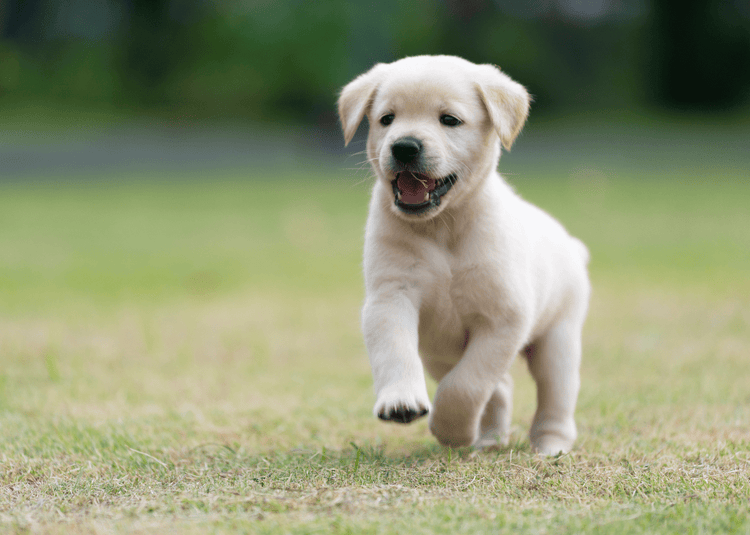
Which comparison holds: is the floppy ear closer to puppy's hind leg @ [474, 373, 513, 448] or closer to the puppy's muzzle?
the puppy's muzzle

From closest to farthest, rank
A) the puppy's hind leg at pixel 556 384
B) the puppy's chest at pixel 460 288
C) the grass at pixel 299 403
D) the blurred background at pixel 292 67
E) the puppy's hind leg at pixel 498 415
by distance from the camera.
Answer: the grass at pixel 299 403 → the puppy's chest at pixel 460 288 → the puppy's hind leg at pixel 556 384 → the puppy's hind leg at pixel 498 415 → the blurred background at pixel 292 67

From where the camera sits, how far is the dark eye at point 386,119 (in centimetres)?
369

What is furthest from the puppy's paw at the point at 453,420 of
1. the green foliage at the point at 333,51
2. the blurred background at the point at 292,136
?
the green foliage at the point at 333,51

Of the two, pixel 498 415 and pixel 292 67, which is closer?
pixel 498 415

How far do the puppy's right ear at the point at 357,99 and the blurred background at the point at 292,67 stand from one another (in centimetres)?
2169

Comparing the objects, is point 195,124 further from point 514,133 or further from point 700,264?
point 514,133

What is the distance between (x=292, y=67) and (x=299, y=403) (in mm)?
23558

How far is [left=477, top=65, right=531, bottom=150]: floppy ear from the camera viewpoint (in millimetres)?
3650

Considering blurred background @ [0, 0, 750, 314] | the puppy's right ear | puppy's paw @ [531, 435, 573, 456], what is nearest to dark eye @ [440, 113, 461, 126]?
the puppy's right ear

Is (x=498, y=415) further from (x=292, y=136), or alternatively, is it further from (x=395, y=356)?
(x=292, y=136)

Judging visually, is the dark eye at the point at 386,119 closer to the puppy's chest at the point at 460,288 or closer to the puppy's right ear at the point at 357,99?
the puppy's right ear at the point at 357,99

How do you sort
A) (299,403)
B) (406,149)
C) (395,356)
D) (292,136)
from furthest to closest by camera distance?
(292,136) → (299,403) → (406,149) → (395,356)

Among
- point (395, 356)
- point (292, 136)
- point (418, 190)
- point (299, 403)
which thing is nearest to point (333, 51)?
point (292, 136)

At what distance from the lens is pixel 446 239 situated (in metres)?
3.65
